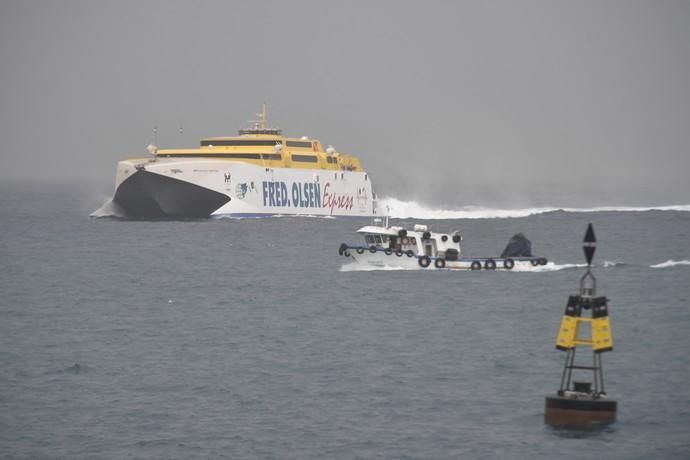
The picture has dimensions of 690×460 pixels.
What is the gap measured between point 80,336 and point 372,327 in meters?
9.56

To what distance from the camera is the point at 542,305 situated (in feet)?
153

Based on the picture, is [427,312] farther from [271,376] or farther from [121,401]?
[121,401]

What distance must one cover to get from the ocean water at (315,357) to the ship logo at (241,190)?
2058 cm

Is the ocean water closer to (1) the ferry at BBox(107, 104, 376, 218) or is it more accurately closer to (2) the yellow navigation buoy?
(2) the yellow navigation buoy

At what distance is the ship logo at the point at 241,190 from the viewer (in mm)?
89994

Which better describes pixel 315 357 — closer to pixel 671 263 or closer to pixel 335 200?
pixel 671 263

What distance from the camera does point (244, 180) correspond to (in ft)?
296

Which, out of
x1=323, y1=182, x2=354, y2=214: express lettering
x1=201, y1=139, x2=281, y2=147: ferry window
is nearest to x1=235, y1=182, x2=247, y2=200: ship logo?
x1=201, y1=139, x2=281, y2=147: ferry window

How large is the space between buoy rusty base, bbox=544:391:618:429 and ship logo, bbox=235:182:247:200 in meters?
63.3

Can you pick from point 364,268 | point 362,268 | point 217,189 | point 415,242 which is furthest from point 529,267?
point 217,189

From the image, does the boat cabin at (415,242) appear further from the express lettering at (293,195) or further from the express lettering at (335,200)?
the express lettering at (335,200)

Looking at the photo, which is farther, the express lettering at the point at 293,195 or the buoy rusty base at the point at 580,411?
the express lettering at the point at 293,195

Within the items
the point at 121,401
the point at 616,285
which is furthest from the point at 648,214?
the point at 121,401

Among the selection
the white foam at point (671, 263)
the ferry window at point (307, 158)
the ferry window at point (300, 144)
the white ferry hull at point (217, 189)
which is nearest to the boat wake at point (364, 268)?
the white foam at point (671, 263)
